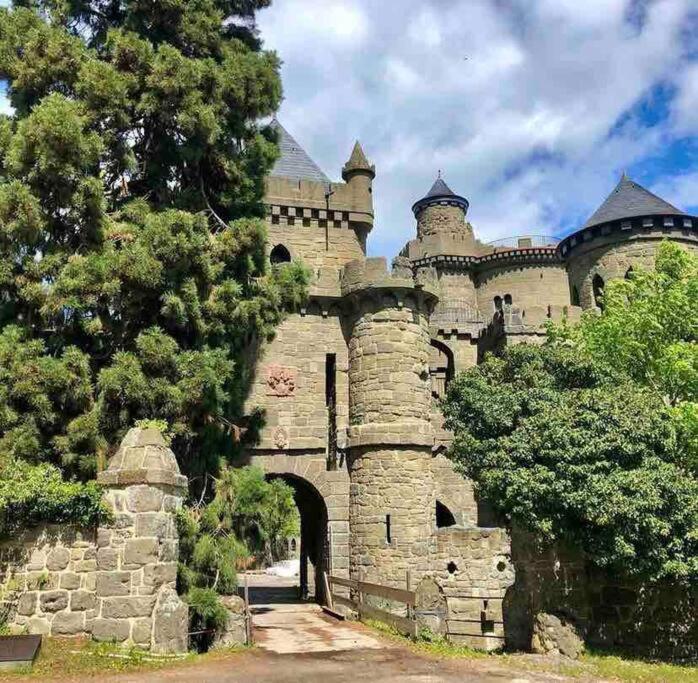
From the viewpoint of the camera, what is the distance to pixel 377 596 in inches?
664

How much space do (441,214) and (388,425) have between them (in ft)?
86.5

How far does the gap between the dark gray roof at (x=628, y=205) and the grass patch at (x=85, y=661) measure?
27633 millimetres

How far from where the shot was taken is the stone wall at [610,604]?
1522 cm

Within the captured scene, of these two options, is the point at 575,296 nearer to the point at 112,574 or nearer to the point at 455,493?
the point at 455,493

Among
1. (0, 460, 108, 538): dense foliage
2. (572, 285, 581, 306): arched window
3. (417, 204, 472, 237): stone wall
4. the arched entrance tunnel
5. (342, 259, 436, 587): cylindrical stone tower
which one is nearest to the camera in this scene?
(0, 460, 108, 538): dense foliage

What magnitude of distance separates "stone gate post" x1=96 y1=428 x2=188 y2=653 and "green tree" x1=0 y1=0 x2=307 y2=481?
177cm

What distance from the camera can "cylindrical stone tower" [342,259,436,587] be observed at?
18438 millimetres

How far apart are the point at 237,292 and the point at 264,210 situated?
134 inches

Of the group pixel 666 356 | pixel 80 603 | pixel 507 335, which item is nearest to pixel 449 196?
pixel 507 335

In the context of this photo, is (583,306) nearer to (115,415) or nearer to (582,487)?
(582,487)

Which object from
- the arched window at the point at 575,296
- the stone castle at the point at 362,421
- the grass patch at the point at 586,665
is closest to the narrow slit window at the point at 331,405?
the stone castle at the point at 362,421

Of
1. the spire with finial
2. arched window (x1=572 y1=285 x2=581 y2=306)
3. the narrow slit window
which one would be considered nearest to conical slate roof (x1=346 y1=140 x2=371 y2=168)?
the spire with finial

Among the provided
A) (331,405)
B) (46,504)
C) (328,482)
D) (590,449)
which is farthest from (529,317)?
(46,504)

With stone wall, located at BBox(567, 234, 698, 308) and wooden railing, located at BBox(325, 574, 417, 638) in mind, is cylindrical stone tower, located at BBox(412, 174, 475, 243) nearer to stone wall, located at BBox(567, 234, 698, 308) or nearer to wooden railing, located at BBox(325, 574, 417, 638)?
stone wall, located at BBox(567, 234, 698, 308)
